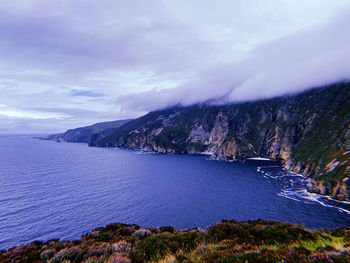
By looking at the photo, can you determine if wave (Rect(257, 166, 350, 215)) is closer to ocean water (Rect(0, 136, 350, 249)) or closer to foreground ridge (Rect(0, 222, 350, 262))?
ocean water (Rect(0, 136, 350, 249))

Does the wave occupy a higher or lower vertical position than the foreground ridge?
lower

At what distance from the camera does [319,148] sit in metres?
108

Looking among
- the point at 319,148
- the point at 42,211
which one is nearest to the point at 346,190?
the point at 319,148

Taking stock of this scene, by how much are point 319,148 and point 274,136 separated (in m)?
87.3

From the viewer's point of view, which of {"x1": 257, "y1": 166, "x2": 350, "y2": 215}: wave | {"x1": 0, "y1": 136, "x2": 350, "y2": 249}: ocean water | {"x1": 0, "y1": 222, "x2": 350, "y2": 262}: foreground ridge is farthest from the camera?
{"x1": 257, "y1": 166, "x2": 350, "y2": 215}: wave

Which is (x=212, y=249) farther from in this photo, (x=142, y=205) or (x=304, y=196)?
(x=304, y=196)

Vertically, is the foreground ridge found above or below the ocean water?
above

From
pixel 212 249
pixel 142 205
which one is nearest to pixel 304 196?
pixel 142 205

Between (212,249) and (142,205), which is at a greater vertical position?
(212,249)

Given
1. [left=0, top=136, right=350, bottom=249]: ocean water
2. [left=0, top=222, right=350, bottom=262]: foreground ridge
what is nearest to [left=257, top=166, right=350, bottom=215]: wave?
[left=0, top=136, right=350, bottom=249]: ocean water

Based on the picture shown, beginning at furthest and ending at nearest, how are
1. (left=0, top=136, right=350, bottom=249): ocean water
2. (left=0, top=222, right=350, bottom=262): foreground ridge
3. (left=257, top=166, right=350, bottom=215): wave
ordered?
(left=257, top=166, right=350, bottom=215): wave → (left=0, top=136, right=350, bottom=249): ocean water → (left=0, top=222, right=350, bottom=262): foreground ridge

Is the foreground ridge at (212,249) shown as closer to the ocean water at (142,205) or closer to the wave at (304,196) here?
the ocean water at (142,205)

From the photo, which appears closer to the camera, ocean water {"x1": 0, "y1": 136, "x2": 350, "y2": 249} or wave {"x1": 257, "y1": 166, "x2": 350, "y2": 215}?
ocean water {"x1": 0, "y1": 136, "x2": 350, "y2": 249}

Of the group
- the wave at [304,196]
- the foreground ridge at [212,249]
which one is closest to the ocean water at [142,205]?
the wave at [304,196]
